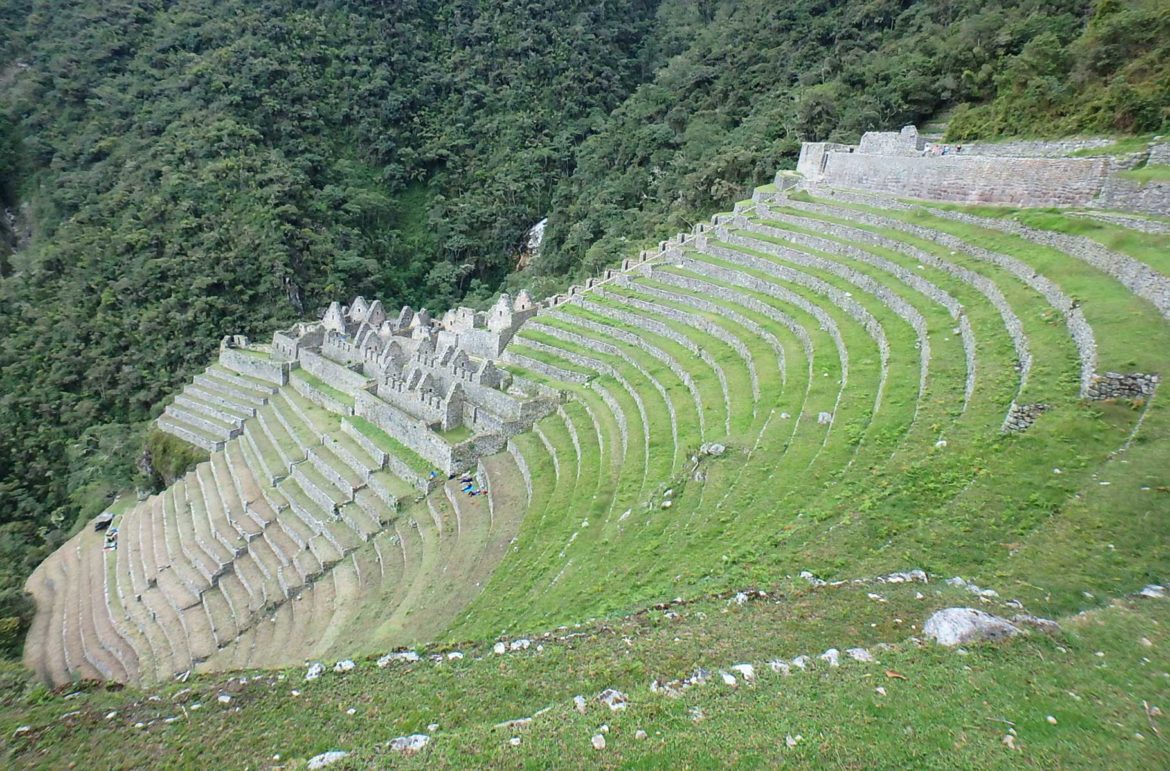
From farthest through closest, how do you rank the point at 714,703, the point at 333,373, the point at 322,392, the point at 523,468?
the point at 333,373 < the point at 322,392 < the point at 523,468 < the point at 714,703

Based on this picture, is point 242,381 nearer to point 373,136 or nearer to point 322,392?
point 322,392

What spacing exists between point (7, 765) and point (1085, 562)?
1089 centimetres

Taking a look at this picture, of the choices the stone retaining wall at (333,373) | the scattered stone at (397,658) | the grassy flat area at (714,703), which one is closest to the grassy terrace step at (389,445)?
the stone retaining wall at (333,373)

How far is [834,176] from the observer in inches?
1024

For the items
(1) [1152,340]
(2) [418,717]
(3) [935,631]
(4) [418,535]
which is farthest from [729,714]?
(4) [418,535]

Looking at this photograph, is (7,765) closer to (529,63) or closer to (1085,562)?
(1085,562)

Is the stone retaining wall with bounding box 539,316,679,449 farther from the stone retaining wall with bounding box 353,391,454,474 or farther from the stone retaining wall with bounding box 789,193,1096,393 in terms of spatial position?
the stone retaining wall with bounding box 789,193,1096,393

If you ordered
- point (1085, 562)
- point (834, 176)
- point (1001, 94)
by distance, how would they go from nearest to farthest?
1. point (1085, 562)
2. point (1001, 94)
3. point (834, 176)

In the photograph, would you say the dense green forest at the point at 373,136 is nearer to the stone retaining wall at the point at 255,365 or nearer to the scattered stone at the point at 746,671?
the stone retaining wall at the point at 255,365

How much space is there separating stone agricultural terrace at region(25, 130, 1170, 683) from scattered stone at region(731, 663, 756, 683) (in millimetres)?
2775

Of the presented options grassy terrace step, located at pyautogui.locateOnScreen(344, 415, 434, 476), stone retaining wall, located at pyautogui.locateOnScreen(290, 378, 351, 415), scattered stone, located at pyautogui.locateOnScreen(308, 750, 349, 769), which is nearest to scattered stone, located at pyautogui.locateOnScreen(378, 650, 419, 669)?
scattered stone, located at pyautogui.locateOnScreen(308, 750, 349, 769)

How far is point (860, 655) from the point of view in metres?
5.98

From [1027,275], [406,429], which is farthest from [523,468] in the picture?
[1027,275]

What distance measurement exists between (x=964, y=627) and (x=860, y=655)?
39.6 inches
